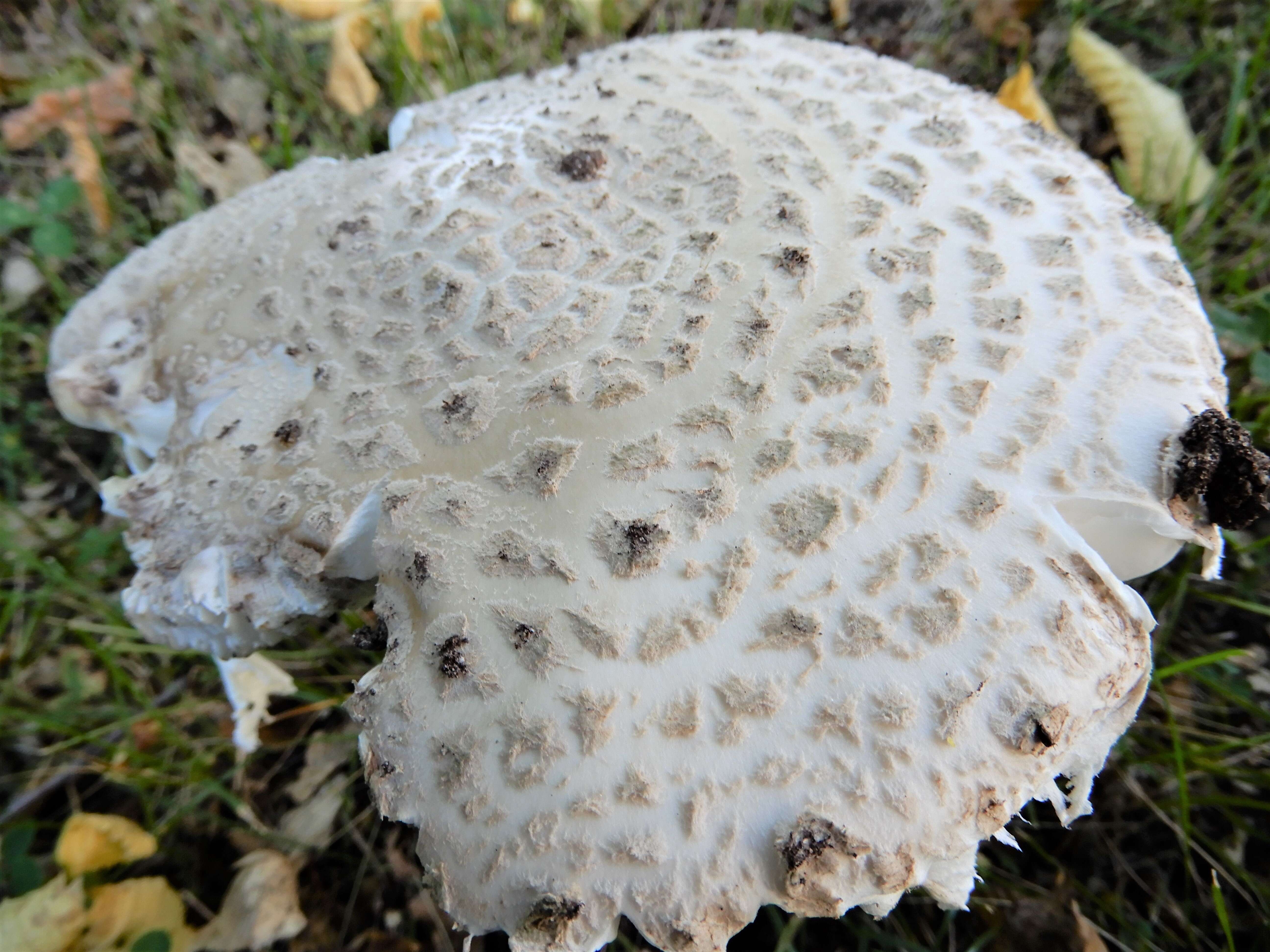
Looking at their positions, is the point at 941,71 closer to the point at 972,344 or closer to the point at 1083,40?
the point at 1083,40

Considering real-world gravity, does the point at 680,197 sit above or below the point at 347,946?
above

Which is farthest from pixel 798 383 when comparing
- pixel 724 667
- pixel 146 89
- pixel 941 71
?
pixel 146 89

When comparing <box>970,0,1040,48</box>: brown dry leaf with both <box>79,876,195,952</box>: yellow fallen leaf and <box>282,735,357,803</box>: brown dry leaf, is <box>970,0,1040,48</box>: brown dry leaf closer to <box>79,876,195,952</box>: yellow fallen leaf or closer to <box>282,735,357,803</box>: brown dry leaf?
<box>282,735,357,803</box>: brown dry leaf

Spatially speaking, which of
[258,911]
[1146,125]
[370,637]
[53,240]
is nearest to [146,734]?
[258,911]

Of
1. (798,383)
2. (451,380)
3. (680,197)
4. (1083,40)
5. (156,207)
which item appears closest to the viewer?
(798,383)

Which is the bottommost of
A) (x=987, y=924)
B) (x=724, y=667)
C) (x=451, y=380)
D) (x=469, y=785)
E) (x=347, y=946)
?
(x=347, y=946)

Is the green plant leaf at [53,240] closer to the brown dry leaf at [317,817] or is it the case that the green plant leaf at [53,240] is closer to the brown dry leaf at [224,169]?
the brown dry leaf at [224,169]
